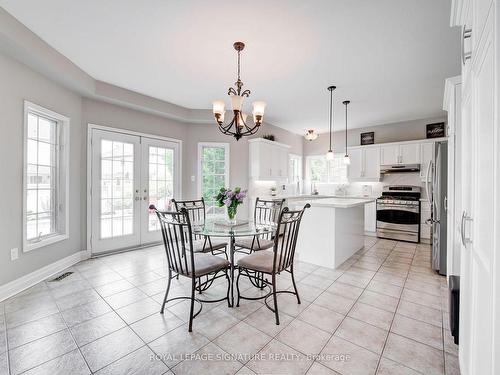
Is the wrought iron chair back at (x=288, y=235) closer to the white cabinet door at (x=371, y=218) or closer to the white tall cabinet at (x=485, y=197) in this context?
the white tall cabinet at (x=485, y=197)

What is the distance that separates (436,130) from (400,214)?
1.95 metres

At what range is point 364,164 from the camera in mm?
5750

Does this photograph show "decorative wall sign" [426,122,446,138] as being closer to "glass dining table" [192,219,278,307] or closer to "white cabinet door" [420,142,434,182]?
"white cabinet door" [420,142,434,182]

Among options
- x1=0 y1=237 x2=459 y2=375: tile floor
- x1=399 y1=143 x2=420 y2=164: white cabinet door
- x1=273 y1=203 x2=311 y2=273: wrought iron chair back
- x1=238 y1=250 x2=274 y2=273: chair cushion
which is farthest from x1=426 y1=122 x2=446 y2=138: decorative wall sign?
x1=238 y1=250 x2=274 y2=273: chair cushion

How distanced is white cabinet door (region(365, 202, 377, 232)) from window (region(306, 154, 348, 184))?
41.6 inches

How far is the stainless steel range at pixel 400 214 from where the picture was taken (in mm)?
4838

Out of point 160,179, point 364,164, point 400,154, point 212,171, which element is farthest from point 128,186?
point 400,154

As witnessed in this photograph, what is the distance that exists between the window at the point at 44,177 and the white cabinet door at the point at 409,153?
6.35m

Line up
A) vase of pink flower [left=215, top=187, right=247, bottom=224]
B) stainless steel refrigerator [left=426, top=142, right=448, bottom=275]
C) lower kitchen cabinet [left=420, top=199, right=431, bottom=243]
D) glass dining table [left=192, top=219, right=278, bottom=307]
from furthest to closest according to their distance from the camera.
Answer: lower kitchen cabinet [left=420, top=199, right=431, bottom=243], stainless steel refrigerator [left=426, top=142, right=448, bottom=275], vase of pink flower [left=215, top=187, right=247, bottom=224], glass dining table [left=192, top=219, right=278, bottom=307]

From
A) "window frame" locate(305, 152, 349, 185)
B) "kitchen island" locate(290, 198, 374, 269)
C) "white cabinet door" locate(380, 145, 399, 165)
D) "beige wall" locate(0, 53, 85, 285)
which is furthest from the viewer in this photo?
"window frame" locate(305, 152, 349, 185)

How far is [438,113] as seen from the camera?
492 cm

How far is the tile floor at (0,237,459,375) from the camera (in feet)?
5.17

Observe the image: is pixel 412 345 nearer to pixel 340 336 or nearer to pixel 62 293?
pixel 340 336

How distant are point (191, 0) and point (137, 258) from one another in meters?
3.52
